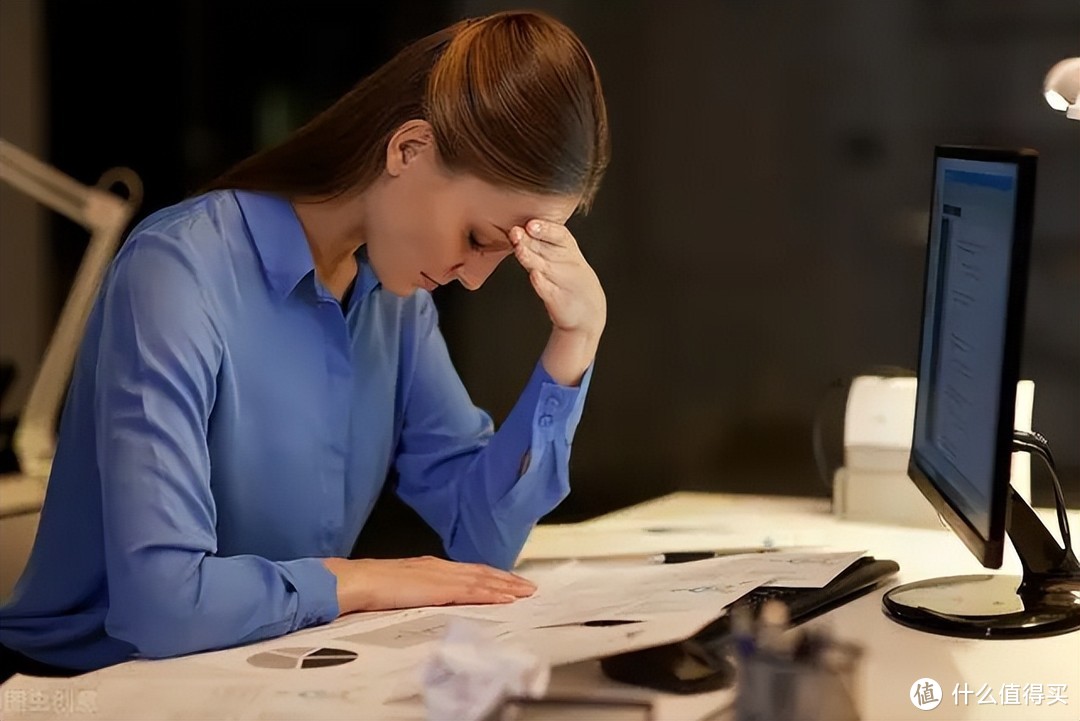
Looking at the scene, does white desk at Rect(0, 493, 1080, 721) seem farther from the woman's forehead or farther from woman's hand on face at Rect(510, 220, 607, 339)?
the woman's forehead

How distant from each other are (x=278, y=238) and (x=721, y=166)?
1.74ft

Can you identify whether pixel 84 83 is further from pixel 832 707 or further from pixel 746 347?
pixel 832 707

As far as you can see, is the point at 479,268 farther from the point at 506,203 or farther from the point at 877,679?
the point at 877,679

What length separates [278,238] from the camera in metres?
1.20

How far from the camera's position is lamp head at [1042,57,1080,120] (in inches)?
50.7

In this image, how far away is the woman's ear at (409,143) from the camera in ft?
3.87

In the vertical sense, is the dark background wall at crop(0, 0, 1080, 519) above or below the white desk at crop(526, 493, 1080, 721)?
above

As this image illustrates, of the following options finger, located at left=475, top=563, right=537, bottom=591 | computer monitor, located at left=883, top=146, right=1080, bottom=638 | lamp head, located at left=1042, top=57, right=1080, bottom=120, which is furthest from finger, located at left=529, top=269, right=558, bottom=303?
lamp head, located at left=1042, top=57, right=1080, bottom=120

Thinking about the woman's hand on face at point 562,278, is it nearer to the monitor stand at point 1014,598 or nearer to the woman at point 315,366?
the woman at point 315,366

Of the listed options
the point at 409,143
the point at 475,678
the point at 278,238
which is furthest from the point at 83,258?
the point at 475,678

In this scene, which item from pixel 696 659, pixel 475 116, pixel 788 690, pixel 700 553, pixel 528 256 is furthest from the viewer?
pixel 700 553

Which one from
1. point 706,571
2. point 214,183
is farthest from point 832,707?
point 214,183

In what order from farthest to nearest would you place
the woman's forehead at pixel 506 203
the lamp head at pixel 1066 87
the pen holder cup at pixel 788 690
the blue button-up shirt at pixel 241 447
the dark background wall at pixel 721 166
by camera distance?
1. the dark background wall at pixel 721 166
2. the lamp head at pixel 1066 87
3. the woman's forehead at pixel 506 203
4. the blue button-up shirt at pixel 241 447
5. the pen holder cup at pixel 788 690

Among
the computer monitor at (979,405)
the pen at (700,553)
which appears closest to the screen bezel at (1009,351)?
the computer monitor at (979,405)
